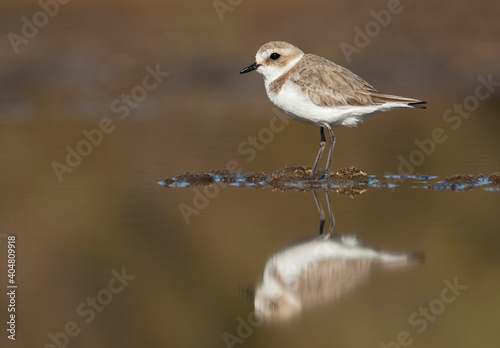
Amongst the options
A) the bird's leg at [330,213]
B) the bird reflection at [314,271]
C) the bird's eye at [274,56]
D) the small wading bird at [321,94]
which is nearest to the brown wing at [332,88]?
the small wading bird at [321,94]

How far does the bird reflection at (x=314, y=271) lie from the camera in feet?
20.0

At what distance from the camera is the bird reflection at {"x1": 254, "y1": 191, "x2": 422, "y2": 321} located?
20.0 feet

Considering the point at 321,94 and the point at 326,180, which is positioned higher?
the point at 321,94

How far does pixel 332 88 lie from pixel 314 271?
140 inches

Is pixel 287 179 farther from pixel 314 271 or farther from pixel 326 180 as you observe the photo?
pixel 314 271

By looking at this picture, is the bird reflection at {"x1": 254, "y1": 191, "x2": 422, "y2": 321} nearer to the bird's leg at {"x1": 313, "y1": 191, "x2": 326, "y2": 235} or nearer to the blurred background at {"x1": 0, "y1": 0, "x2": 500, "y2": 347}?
the blurred background at {"x1": 0, "y1": 0, "x2": 500, "y2": 347}

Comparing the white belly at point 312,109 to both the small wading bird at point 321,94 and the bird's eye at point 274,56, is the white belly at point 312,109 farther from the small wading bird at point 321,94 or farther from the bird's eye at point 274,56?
the bird's eye at point 274,56

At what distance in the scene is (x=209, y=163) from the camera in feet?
37.2

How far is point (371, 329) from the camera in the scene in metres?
5.40

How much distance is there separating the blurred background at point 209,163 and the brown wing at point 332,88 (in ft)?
3.57

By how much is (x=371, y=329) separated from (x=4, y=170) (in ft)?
21.6

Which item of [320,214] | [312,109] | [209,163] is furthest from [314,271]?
[209,163]

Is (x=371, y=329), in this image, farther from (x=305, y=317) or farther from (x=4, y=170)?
(x=4, y=170)

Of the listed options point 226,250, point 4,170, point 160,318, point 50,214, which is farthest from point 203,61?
point 160,318
